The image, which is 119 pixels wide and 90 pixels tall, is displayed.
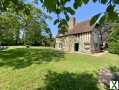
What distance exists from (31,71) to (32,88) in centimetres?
305

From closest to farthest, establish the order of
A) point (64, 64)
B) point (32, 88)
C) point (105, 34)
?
point (32, 88) < point (64, 64) < point (105, 34)

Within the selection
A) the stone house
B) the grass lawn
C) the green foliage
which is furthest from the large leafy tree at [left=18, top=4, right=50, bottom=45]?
the grass lawn

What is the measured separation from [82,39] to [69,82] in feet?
118

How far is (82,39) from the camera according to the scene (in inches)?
1996

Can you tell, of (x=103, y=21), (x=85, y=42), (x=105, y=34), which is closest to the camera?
(x=103, y=21)

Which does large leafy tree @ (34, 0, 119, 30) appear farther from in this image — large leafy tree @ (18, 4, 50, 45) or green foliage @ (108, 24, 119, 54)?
large leafy tree @ (18, 4, 50, 45)

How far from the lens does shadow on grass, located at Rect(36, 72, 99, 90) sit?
47.3ft

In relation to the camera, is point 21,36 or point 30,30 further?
point 21,36

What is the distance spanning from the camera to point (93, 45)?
47781 millimetres

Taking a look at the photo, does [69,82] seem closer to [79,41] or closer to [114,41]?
[114,41]

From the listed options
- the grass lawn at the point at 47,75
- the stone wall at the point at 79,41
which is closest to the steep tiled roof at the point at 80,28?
the stone wall at the point at 79,41

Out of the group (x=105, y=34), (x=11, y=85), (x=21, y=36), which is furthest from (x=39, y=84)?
(x=21, y=36)

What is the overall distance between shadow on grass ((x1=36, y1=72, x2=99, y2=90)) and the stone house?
1048 inches

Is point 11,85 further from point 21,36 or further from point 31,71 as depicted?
point 21,36
